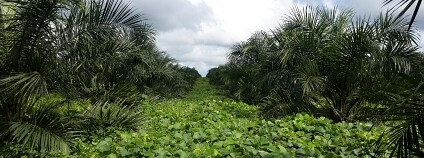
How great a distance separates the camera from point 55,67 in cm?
648

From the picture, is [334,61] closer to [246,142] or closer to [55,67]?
[246,142]

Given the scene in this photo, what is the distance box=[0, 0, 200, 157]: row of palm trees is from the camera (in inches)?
229

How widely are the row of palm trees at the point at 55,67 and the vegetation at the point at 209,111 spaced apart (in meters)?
0.02

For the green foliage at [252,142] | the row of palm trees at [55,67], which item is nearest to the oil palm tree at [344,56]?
the green foliage at [252,142]

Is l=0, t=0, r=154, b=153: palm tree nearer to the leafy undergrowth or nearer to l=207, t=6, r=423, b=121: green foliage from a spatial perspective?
the leafy undergrowth

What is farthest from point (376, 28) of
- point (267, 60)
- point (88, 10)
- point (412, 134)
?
point (412, 134)

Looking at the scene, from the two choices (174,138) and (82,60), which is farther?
(82,60)

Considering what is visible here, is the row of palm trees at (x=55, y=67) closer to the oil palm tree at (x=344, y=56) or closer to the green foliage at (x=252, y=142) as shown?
the green foliage at (x=252, y=142)

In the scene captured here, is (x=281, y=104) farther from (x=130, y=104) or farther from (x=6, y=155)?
(x=6, y=155)

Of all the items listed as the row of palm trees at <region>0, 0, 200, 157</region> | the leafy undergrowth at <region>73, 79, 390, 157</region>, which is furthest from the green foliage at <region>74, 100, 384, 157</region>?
the row of palm trees at <region>0, 0, 200, 157</region>

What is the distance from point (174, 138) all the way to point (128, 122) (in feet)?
5.09

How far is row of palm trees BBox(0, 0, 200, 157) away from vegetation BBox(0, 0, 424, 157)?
2cm

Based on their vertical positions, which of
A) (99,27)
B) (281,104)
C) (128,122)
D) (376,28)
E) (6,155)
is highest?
(376,28)

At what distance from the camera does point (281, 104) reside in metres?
9.73
